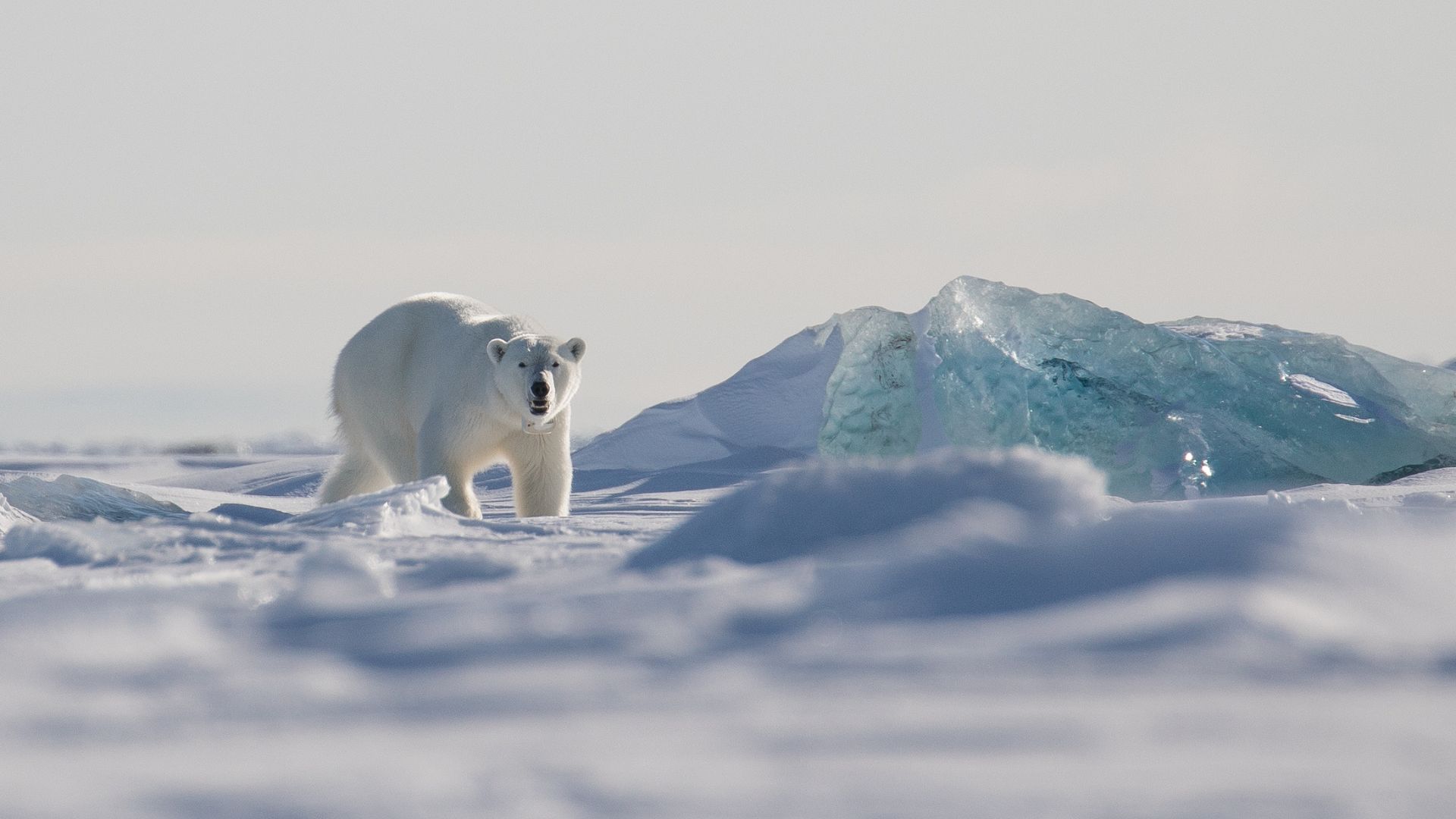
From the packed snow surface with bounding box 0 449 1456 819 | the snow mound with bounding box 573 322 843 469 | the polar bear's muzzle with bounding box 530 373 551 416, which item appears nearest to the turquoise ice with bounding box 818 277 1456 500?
the snow mound with bounding box 573 322 843 469

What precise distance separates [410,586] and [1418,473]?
729 cm

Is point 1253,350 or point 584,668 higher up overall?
point 1253,350

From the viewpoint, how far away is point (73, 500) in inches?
255

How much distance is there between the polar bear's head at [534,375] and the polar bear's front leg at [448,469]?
405 millimetres

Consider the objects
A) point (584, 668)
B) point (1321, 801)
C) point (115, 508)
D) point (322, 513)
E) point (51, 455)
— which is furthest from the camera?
point (51, 455)

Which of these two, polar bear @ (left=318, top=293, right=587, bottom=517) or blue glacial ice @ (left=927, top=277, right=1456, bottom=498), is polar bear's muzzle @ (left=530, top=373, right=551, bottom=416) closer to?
polar bear @ (left=318, top=293, right=587, bottom=517)

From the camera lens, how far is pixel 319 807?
1411 mm

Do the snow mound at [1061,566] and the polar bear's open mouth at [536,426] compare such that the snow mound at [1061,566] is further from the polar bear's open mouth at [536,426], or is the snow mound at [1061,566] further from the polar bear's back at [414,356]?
the polar bear's back at [414,356]

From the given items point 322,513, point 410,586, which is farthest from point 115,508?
point 410,586

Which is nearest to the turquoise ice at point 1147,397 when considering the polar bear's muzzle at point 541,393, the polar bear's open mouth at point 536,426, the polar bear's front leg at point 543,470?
the polar bear's front leg at point 543,470

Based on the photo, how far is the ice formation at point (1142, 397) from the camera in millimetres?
8039

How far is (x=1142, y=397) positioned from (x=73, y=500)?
6.19 metres

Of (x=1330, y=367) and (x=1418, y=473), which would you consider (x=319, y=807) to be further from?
(x=1330, y=367)

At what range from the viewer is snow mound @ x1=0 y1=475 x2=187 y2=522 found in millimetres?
6203
